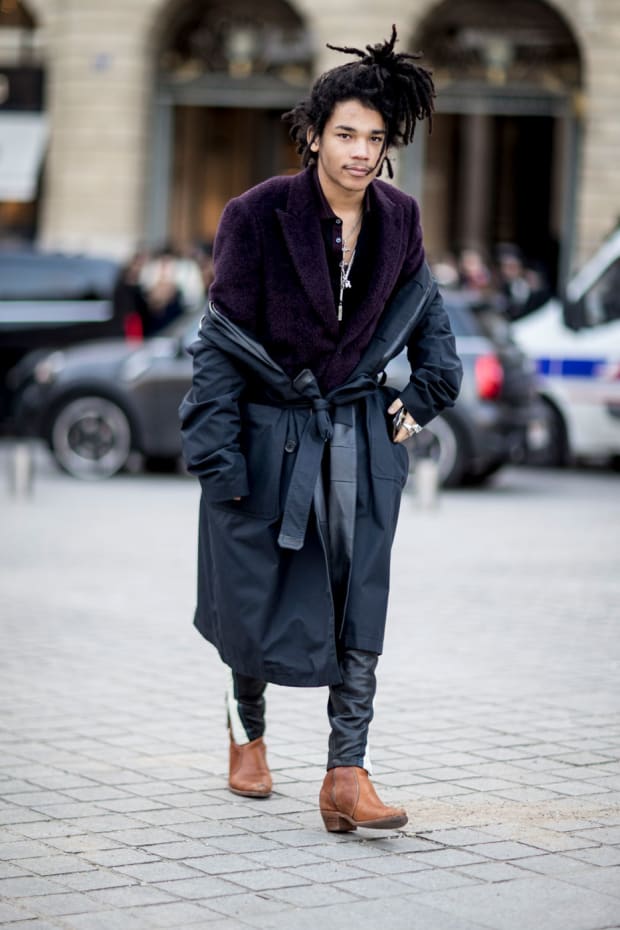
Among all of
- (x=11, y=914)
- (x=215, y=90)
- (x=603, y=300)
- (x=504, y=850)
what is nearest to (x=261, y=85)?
(x=215, y=90)

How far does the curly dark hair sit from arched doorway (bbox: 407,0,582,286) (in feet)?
79.6

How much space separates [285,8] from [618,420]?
578 inches

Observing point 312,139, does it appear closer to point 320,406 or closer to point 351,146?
point 351,146

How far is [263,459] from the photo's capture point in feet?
17.3

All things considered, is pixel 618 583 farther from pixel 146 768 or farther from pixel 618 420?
pixel 618 420

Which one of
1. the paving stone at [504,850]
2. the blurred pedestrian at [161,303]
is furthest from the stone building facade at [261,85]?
the paving stone at [504,850]

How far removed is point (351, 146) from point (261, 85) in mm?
24853

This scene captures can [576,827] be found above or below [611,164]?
below

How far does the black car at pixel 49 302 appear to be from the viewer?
66.3 feet

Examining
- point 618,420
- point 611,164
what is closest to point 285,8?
point 611,164

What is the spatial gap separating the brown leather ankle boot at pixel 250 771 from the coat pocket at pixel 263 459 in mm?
745

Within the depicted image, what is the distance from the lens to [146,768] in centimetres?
590

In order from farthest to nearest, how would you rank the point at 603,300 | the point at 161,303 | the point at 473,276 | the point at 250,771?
the point at 473,276
the point at 161,303
the point at 603,300
the point at 250,771

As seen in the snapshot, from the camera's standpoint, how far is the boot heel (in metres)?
5.12
